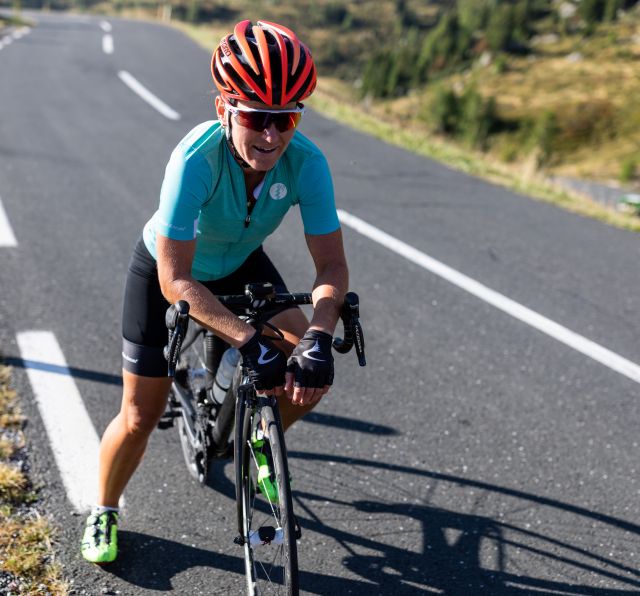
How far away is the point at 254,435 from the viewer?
2.70 m

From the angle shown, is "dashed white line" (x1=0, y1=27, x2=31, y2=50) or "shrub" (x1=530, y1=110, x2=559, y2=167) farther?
"shrub" (x1=530, y1=110, x2=559, y2=167)

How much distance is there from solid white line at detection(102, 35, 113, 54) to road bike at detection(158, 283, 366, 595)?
22127mm

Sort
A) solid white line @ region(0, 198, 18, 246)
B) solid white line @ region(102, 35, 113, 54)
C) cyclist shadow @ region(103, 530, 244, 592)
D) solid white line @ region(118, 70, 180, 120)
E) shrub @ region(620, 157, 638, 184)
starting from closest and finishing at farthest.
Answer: cyclist shadow @ region(103, 530, 244, 592) → solid white line @ region(0, 198, 18, 246) → solid white line @ region(118, 70, 180, 120) → solid white line @ region(102, 35, 113, 54) → shrub @ region(620, 157, 638, 184)

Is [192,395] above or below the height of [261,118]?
below

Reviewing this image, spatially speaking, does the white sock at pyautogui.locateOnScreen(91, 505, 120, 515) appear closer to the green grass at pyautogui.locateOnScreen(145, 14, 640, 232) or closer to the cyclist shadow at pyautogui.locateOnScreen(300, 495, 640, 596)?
the cyclist shadow at pyautogui.locateOnScreen(300, 495, 640, 596)

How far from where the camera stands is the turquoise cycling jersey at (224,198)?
2.59 m

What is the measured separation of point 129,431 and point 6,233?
460cm

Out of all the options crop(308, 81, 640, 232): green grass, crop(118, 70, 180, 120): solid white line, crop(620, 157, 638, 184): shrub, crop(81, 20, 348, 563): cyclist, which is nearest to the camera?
crop(81, 20, 348, 563): cyclist

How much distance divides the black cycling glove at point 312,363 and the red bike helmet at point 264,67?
87 cm

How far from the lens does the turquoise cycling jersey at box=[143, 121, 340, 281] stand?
259 cm

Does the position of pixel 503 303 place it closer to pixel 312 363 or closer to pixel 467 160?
pixel 312 363

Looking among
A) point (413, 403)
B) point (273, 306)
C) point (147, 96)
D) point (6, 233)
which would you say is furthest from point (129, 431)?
point (147, 96)

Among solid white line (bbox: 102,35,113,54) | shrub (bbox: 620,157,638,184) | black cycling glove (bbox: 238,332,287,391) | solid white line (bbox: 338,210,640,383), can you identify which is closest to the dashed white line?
solid white line (bbox: 102,35,113,54)

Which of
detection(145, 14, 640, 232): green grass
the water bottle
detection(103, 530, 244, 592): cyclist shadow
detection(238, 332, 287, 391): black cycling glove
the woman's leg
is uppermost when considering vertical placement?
detection(238, 332, 287, 391): black cycling glove
